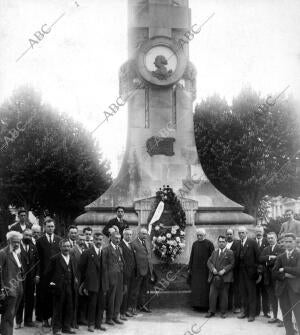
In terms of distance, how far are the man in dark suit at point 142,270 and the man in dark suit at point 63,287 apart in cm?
219

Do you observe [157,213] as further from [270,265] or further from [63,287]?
[63,287]

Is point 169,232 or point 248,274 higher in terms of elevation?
point 169,232

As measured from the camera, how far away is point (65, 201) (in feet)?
95.1

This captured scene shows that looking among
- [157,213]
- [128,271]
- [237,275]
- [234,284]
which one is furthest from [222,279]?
[157,213]

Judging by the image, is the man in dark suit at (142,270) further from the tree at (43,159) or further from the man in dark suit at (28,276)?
the tree at (43,159)

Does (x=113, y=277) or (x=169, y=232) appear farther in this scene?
(x=169, y=232)

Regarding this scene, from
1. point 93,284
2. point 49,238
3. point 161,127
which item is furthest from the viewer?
point 161,127

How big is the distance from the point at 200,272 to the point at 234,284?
0.86 meters

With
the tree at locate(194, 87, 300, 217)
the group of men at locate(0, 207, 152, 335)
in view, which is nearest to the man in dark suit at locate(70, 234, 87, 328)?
the group of men at locate(0, 207, 152, 335)

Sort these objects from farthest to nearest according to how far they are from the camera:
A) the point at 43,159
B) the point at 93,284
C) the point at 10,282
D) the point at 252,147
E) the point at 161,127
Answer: the point at 252,147 < the point at 43,159 < the point at 161,127 < the point at 93,284 < the point at 10,282

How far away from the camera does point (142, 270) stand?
1105 cm

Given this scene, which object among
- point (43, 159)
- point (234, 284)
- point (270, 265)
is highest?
point (43, 159)

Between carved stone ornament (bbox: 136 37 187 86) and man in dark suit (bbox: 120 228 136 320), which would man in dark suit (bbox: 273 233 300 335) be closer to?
man in dark suit (bbox: 120 228 136 320)

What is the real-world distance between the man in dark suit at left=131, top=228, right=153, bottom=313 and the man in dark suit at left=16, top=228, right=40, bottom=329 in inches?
93.8
